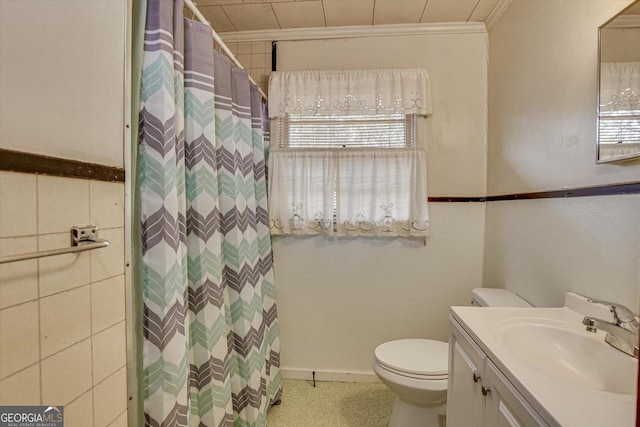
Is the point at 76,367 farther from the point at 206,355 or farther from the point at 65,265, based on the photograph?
the point at 206,355

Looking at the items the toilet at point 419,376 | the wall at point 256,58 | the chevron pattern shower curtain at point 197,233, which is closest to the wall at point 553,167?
the toilet at point 419,376

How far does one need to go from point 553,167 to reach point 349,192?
1035 mm

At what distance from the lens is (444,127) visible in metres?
1.86

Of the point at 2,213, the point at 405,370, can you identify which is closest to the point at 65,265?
the point at 2,213

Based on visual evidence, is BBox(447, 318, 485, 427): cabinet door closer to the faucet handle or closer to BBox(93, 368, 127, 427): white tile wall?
the faucet handle

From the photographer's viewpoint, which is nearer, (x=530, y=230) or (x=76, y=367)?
(x=76, y=367)

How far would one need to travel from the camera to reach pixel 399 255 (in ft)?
6.20

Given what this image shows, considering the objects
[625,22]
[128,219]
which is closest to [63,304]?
[128,219]

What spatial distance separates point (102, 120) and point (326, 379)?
1.92 meters

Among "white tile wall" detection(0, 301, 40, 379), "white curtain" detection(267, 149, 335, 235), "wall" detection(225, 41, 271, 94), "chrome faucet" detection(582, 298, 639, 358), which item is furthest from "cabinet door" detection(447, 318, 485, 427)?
"wall" detection(225, 41, 271, 94)

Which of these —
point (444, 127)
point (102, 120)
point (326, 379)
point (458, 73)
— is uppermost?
point (458, 73)

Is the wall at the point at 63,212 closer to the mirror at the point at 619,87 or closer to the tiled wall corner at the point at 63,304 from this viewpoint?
the tiled wall corner at the point at 63,304

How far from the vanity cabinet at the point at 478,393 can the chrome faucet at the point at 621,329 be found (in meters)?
0.35

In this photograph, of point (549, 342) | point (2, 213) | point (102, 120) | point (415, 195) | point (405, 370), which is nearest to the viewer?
point (2, 213)
